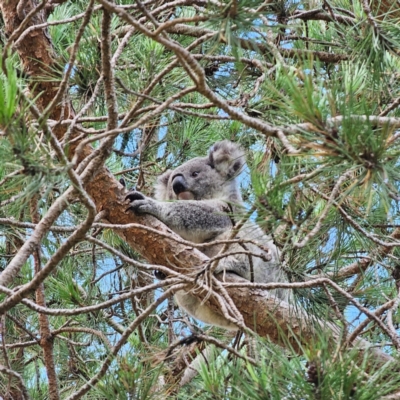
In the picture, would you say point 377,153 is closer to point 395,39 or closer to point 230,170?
point 395,39

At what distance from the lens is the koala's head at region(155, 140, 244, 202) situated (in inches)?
143

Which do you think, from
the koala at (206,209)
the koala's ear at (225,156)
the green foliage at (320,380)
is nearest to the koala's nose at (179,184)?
the koala at (206,209)

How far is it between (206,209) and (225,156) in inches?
12.6

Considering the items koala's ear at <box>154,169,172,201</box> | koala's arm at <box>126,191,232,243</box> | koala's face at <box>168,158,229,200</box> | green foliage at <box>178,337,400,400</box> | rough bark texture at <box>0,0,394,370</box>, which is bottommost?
green foliage at <box>178,337,400,400</box>

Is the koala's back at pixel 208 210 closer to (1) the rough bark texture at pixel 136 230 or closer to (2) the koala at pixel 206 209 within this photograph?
(2) the koala at pixel 206 209

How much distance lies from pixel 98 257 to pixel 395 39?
97.1 inches

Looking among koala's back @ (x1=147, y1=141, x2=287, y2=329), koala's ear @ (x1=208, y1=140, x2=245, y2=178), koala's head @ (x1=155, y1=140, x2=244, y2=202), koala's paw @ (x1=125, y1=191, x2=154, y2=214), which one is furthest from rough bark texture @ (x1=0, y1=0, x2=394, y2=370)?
koala's head @ (x1=155, y1=140, x2=244, y2=202)

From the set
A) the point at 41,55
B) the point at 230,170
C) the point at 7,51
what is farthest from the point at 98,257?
the point at 7,51

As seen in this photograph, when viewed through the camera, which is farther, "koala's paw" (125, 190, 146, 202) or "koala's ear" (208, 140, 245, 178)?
"koala's ear" (208, 140, 245, 178)

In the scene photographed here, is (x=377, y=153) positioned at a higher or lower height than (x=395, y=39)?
lower

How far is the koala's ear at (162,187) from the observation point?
3.67m

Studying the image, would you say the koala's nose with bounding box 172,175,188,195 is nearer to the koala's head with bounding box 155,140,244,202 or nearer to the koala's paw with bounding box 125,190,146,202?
the koala's head with bounding box 155,140,244,202

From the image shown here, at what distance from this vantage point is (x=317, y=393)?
53.6 inches

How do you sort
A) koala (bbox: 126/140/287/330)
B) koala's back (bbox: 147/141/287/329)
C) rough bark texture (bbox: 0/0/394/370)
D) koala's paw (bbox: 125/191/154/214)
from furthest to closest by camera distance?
koala's back (bbox: 147/141/287/329) < koala (bbox: 126/140/287/330) < koala's paw (bbox: 125/191/154/214) < rough bark texture (bbox: 0/0/394/370)
